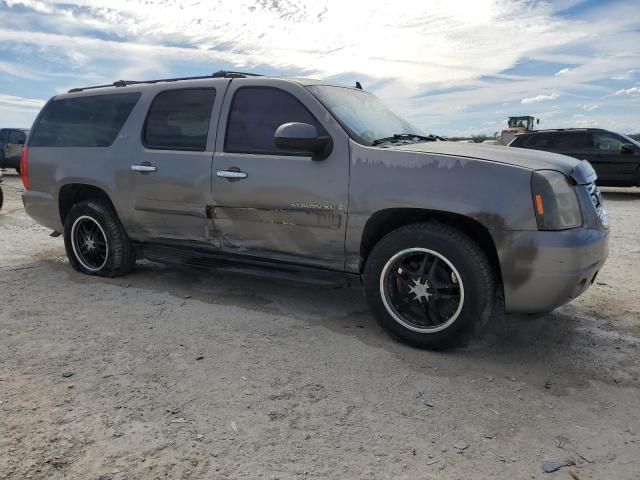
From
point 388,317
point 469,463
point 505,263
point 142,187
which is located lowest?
point 469,463

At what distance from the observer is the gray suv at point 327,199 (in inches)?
127

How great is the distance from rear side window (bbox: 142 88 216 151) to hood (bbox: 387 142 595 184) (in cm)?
165

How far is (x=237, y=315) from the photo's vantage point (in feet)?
13.7

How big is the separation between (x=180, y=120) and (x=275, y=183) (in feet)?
4.13

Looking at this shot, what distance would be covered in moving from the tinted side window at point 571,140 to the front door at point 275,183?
11185 millimetres

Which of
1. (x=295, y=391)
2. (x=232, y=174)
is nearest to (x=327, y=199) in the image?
(x=232, y=174)

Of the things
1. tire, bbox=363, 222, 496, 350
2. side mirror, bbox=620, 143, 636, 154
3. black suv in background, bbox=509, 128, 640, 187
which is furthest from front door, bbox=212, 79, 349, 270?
side mirror, bbox=620, 143, 636, 154

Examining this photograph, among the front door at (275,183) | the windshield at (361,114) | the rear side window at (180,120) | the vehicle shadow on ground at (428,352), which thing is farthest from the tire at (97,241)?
the windshield at (361,114)

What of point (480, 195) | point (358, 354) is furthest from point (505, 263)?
point (358, 354)

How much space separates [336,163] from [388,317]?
112cm

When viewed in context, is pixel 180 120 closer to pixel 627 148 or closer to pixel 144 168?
pixel 144 168

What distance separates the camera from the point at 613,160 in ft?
42.6

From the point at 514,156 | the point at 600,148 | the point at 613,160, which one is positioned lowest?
the point at 514,156

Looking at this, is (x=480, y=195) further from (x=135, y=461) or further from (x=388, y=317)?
(x=135, y=461)
